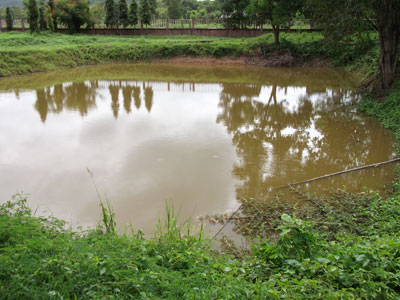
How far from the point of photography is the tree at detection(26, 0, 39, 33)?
23.8 metres

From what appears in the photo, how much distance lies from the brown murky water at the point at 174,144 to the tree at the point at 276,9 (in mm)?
5875

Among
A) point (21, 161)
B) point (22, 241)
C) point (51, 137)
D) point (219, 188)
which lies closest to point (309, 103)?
point (219, 188)

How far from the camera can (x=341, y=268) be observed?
9.57ft

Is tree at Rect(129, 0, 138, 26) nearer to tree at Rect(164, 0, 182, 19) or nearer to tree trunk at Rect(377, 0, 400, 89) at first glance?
tree at Rect(164, 0, 182, 19)

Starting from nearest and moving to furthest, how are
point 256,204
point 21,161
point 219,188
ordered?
point 256,204
point 219,188
point 21,161

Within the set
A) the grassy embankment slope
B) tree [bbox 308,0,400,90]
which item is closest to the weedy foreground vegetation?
the grassy embankment slope

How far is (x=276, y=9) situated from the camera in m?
19.2

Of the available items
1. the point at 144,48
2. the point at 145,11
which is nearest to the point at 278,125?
the point at 144,48

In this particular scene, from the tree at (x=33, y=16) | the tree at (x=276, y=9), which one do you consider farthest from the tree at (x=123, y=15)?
the tree at (x=276, y=9)

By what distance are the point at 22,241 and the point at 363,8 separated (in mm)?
9794

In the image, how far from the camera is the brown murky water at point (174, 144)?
5.69m

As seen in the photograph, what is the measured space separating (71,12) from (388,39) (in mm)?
24608

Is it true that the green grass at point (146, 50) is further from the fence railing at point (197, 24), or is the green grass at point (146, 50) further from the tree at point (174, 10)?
the tree at point (174, 10)

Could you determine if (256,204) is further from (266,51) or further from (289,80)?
(266,51)
